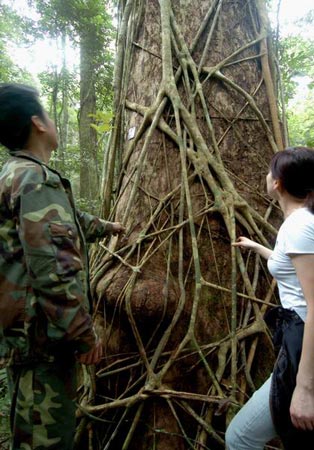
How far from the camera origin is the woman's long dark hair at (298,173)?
4.57ft

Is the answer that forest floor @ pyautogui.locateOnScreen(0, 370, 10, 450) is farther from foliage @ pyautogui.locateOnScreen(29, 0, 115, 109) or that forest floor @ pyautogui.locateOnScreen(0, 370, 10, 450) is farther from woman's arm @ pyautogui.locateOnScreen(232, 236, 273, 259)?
foliage @ pyautogui.locateOnScreen(29, 0, 115, 109)

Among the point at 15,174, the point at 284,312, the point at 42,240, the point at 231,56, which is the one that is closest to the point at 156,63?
the point at 231,56

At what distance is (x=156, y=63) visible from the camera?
2559 mm

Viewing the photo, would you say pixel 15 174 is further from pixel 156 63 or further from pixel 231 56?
pixel 231 56

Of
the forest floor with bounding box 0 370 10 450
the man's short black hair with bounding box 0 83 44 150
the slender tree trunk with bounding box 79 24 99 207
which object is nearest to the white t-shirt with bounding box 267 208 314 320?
the man's short black hair with bounding box 0 83 44 150

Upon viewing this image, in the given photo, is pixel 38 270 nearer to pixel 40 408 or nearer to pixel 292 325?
pixel 40 408

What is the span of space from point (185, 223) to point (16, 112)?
105 centimetres

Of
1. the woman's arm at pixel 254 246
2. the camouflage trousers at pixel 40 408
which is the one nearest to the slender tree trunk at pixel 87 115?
the woman's arm at pixel 254 246

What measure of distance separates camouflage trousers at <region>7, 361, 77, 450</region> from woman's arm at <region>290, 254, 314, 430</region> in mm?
819

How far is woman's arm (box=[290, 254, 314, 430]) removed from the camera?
3.92 feet

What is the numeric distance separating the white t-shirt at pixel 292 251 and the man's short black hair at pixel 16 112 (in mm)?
1052

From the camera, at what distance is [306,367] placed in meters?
1.20

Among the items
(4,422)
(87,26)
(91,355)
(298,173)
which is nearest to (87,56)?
(87,26)

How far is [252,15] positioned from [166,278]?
6.37 ft
